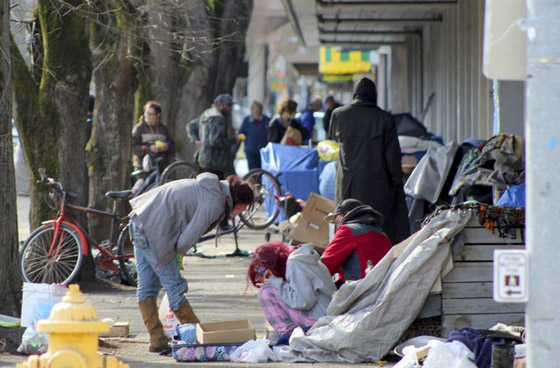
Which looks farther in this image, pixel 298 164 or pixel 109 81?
pixel 298 164

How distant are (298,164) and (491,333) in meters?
8.95

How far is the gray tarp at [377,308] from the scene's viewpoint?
7480 mm

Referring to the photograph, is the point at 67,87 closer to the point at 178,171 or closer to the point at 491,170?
the point at 178,171

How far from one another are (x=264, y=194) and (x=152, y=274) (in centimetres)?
745

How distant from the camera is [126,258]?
11.3 meters

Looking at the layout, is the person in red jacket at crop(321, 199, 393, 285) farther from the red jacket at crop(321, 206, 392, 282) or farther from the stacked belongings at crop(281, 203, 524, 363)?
the stacked belongings at crop(281, 203, 524, 363)

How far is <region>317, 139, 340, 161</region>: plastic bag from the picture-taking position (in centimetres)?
1574

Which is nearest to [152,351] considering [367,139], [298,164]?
[367,139]

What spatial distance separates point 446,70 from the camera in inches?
806

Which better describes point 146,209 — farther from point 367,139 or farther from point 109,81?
point 109,81

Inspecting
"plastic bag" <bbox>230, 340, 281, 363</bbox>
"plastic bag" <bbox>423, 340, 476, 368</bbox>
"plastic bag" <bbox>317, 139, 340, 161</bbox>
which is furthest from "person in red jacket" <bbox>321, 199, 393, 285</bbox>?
"plastic bag" <bbox>317, 139, 340, 161</bbox>

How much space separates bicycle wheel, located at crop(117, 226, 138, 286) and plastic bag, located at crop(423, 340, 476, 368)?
508 centimetres

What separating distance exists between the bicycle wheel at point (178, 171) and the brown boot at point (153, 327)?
6.79m

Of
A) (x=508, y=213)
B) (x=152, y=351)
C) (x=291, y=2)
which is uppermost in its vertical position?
(x=291, y=2)
